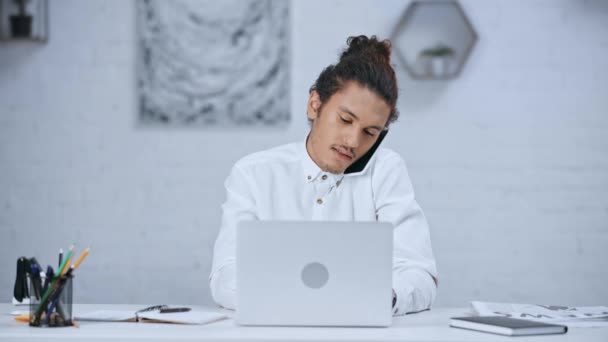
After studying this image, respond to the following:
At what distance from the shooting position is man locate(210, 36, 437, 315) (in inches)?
73.8

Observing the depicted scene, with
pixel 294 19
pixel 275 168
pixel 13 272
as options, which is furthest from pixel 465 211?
pixel 13 272

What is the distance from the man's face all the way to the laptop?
22.1 inches

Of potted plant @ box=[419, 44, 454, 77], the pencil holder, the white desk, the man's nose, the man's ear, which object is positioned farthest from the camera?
potted plant @ box=[419, 44, 454, 77]

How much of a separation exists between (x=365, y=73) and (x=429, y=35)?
4.31 ft

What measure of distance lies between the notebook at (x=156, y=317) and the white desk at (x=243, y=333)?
0.02 meters

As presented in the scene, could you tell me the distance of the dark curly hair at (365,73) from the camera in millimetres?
1900

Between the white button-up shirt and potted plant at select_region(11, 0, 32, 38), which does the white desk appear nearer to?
the white button-up shirt

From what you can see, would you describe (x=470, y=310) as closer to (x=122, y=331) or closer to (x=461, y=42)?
(x=122, y=331)

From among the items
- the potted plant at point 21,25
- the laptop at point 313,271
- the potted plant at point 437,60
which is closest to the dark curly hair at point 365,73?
the laptop at point 313,271

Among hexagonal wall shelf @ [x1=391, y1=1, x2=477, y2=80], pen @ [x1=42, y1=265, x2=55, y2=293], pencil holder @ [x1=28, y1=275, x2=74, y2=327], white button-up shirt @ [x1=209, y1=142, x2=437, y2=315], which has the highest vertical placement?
hexagonal wall shelf @ [x1=391, y1=1, x2=477, y2=80]

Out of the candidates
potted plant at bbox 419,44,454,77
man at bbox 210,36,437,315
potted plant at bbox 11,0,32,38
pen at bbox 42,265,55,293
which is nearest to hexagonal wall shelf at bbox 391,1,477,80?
potted plant at bbox 419,44,454,77

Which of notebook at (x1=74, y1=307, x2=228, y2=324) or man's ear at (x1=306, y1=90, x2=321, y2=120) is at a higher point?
man's ear at (x1=306, y1=90, x2=321, y2=120)

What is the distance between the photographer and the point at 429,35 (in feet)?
10.3

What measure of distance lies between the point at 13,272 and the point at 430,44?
1975 mm
